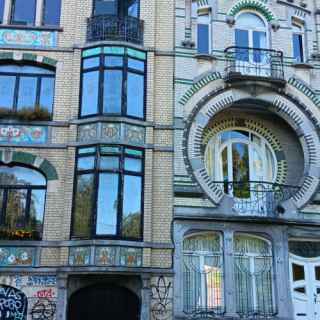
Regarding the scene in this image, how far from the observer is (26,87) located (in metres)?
16.9

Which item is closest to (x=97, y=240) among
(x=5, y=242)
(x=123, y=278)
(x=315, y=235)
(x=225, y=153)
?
(x=123, y=278)

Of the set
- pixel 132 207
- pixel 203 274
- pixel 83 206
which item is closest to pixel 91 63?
pixel 83 206

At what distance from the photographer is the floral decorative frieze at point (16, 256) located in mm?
14828

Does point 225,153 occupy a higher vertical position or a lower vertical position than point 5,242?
higher

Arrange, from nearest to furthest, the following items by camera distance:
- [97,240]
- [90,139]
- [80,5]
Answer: [97,240] < [90,139] < [80,5]

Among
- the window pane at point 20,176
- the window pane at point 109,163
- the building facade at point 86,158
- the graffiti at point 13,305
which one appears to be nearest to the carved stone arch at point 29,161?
the building facade at point 86,158

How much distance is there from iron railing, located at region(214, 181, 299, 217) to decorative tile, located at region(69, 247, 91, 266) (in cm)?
481

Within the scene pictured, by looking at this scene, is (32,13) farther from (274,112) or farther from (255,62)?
(274,112)

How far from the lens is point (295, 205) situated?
54.5 feet

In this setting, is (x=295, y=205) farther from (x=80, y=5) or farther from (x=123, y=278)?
(x=80, y=5)

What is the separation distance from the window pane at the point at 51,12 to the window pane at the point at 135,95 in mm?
3509

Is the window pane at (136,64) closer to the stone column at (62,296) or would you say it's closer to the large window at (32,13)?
the large window at (32,13)

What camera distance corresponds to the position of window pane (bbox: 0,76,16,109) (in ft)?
54.5

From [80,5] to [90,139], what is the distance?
4898 mm
